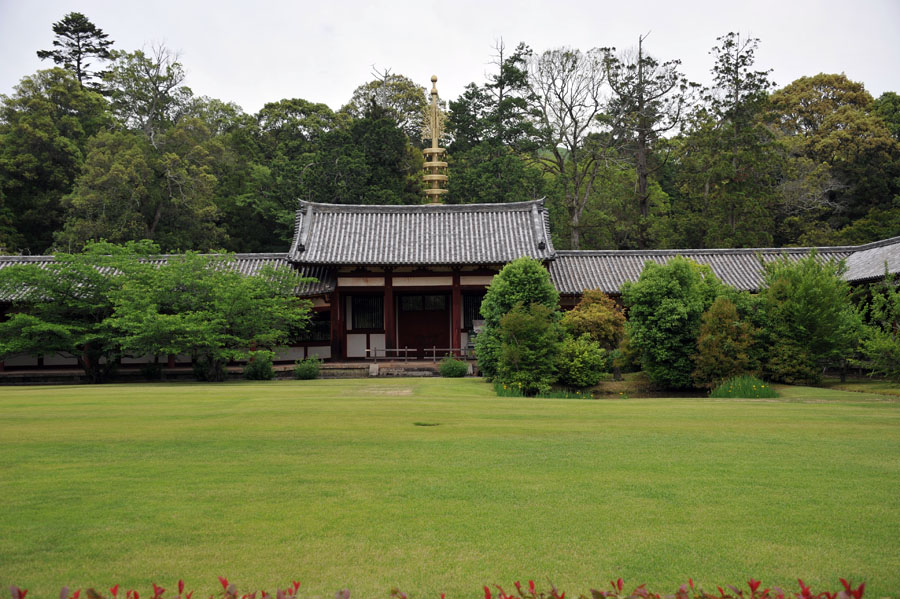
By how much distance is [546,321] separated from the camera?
1788 cm

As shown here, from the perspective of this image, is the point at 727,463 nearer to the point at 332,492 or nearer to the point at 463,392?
the point at 332,492

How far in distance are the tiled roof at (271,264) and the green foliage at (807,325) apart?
14.5 meters

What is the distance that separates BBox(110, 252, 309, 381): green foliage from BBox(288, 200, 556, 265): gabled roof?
3.96 m

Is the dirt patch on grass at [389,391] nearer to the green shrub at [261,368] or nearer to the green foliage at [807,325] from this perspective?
the green shrub at [261,368]

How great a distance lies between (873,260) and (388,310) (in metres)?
16.7

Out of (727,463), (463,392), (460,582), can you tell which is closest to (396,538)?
(460,582)

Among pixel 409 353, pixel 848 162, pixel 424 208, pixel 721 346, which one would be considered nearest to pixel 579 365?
pixel 721 346

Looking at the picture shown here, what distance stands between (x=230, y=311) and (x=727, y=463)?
52.1 feet

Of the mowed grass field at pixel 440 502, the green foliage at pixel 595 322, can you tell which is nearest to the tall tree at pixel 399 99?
the green foliage at pixel 595 322

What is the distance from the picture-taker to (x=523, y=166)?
127ft

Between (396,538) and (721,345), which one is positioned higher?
(721,345)

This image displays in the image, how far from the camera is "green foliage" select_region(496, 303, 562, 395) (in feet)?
57.0

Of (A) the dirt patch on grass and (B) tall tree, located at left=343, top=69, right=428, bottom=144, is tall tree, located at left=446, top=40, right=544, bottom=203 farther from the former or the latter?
(A) the dirt patch on grass

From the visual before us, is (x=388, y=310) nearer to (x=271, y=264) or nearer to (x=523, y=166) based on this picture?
(x=271, y=264)
